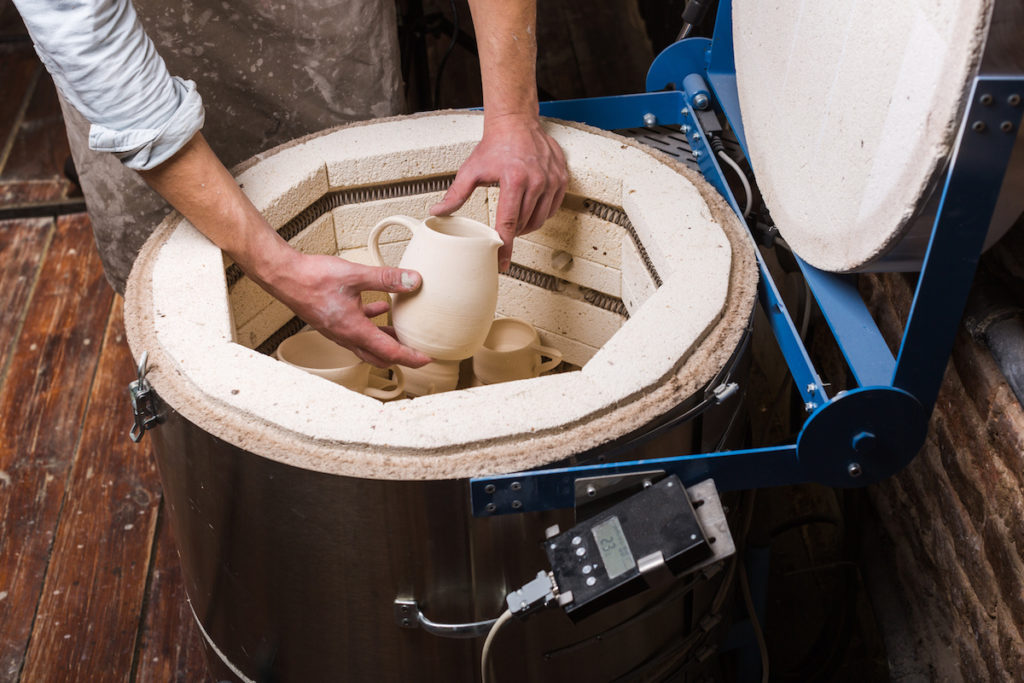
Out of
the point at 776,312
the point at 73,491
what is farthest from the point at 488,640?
the point at 73,491

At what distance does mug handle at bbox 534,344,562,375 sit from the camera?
1271 mm

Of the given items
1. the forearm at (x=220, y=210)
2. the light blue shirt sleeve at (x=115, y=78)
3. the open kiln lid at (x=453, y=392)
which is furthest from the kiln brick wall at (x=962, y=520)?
the light blue shirt sleeve at (x=115, y=78)

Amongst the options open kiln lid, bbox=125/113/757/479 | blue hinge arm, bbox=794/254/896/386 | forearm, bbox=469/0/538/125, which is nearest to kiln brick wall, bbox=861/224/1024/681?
blue hinge arm, bbox=794/254/896/386

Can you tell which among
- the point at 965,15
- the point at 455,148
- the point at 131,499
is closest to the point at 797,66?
the point at 965,15

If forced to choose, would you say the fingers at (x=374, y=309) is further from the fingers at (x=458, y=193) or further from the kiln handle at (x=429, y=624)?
the kiln handle at (x=429, y=624)

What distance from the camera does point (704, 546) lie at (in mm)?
745

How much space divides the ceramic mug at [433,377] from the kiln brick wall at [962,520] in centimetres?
61

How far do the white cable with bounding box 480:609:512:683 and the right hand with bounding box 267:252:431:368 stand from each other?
1.08ft

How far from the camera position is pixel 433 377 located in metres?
1.15

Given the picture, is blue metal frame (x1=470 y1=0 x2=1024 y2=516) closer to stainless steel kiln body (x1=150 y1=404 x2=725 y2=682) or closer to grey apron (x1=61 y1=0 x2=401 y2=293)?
stainless steel kiln body (x1=150 y1=404 x2=725 y2=682)

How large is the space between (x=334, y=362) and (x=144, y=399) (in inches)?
13.5

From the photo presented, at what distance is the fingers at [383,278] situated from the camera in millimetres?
1036

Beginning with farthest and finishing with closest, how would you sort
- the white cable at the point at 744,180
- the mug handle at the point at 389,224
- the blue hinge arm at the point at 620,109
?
the blue hinge arm at the point at 620,109
the white cable at the point at 744,180
the mug handle at the point at 389,224

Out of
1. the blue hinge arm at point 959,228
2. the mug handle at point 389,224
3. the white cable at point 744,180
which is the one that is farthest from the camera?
the white cable at point 744,180
